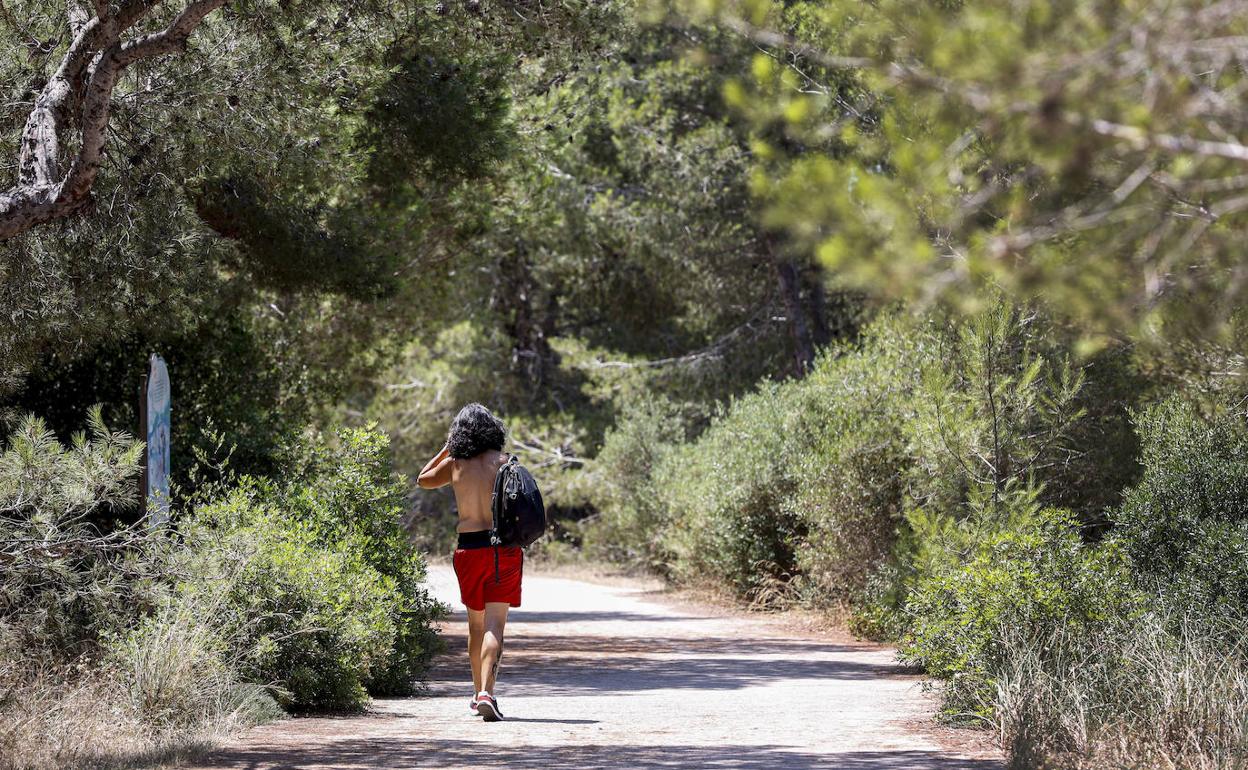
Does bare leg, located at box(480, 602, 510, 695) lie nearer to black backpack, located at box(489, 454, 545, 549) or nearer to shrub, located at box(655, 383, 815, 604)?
black backpack, located at box(489, 454, 545, 549)

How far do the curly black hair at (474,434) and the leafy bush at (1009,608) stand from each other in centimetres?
298

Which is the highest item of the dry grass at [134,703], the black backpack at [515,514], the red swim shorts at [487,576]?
the black backpack at [515,514]

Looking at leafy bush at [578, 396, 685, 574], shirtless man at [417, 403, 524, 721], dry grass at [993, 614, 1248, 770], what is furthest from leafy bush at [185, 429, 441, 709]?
leafy bush at [578, 396, 685, 574]

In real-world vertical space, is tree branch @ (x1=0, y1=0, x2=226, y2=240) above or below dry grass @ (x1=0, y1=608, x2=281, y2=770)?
above

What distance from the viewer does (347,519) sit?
11.9m

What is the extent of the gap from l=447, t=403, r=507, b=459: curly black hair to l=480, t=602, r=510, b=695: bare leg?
1.01 metres

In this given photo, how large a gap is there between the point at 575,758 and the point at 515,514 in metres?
2.01

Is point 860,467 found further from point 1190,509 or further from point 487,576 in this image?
point 487,576

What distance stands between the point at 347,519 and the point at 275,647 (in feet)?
8.53

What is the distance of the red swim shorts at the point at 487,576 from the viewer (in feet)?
31.2

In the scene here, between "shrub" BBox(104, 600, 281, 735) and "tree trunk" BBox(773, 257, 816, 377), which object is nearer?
"shrub" BBox(104, 600, 281, 735)

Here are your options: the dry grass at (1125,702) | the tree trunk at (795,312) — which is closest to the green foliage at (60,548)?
the dry grass at (1125,702)

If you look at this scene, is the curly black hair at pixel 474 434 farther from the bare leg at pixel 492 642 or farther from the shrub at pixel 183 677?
the shrub at pixel 183 677

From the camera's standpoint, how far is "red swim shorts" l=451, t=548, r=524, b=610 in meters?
9.51
